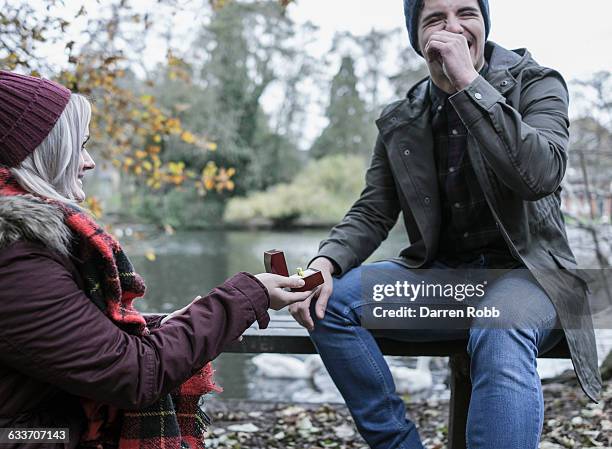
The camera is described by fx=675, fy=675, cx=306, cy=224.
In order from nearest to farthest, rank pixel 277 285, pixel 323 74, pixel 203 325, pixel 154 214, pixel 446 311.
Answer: pixel 203 325, pixel 277 285, pixel 446 311, pixel 154 214, pixel 323 74

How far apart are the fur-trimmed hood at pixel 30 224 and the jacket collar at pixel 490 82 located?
115 cm

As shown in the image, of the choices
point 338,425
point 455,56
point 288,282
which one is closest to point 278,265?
point 288,282

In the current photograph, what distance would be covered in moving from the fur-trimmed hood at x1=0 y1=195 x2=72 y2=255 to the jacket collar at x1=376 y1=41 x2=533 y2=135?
3.77 feet

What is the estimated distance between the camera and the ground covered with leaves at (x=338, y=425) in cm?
251

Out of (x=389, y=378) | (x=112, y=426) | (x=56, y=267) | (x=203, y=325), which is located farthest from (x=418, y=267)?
(x=56, y=267)

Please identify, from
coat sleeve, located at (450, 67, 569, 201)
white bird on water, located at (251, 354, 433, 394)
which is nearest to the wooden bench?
coat sleeve, located at (450, 67, 569, 201)

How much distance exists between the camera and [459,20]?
1824mm

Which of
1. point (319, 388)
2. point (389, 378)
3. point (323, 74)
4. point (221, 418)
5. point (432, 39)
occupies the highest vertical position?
point (323, 74)

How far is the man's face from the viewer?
182 centimetres

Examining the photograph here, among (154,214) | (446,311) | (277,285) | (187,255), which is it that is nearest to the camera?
(277,285)

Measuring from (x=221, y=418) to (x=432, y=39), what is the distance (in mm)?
1986

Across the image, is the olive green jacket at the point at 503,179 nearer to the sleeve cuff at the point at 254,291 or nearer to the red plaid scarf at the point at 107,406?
the sleeve cuff at the point at 254,291

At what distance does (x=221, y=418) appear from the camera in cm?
300

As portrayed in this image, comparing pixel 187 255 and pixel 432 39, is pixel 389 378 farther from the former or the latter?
pixel 187 255
